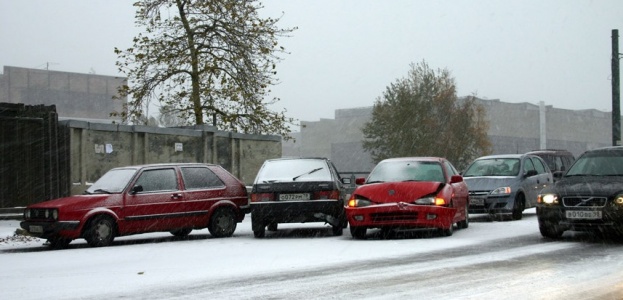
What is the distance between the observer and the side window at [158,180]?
14.7m

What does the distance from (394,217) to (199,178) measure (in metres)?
4.13

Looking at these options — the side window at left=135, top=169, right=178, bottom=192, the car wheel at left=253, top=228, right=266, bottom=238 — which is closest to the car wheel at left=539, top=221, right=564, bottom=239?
the car wheel at left=253, top=228, right=266, bottom=238

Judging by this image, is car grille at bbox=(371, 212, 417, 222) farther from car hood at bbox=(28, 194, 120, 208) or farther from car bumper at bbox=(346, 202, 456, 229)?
car hood at bbox=(28, 194, 120, 208)

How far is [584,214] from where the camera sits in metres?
12.2

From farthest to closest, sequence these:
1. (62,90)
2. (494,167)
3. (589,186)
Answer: (62,90)
(494,167)
(589,186)

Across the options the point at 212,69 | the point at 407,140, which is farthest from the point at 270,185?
the point at 407,140

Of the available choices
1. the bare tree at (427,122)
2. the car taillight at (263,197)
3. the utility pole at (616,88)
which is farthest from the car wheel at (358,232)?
the bare tree at (427,122)

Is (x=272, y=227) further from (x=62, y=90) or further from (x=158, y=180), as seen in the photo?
(x=62, y=90)

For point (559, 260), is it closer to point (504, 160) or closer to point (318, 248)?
point (318, 248)

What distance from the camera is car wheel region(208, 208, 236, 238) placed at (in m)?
15.3

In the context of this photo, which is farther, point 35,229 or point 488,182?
point 488,182

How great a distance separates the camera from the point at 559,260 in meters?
10.0

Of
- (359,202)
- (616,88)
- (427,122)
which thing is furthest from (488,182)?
(427,122)

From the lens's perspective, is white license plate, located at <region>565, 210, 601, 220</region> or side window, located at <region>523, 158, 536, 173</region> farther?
side window, located at <region>523, 158, 536, 173</region>
